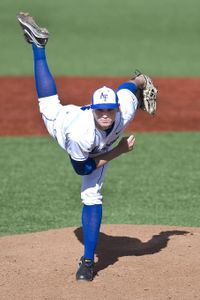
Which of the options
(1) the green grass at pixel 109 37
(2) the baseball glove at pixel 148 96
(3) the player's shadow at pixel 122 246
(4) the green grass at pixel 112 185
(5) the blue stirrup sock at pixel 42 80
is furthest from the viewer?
(1) the green grass at pixel 109 37

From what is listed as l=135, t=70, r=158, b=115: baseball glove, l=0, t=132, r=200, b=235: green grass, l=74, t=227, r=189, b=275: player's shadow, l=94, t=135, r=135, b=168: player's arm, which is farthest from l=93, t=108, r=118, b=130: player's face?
l=0, t=132, r=200, b=235: green grass

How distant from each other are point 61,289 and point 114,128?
1.21 meters

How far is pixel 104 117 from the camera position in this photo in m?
5.72

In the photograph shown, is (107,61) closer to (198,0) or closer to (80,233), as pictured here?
(198,0)

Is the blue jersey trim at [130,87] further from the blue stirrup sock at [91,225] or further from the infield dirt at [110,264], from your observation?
the infield dirt at [110,264]

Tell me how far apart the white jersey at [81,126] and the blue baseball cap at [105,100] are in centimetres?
15

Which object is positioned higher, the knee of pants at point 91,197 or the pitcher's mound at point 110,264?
the knee of pants at point 91,197

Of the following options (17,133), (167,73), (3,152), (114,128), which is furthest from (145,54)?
(114,128)

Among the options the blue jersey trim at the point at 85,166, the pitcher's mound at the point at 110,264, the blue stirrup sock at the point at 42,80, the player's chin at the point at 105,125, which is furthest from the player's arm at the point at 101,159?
the pitcher's mound at the point at 110,264

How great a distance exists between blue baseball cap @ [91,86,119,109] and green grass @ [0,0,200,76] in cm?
1232

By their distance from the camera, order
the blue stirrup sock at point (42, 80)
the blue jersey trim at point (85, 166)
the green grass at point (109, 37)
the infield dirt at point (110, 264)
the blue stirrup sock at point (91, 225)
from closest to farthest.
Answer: the infield dirt at point (110, 264), the blue jersey trim at point (85, 166), the blue stirrup sock at point (91, 225), the blue stirrup sock at point (42, 80), the green grass at point (109, 37)

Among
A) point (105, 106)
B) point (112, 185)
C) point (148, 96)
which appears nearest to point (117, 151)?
point (105, 106)

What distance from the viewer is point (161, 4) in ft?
90.5

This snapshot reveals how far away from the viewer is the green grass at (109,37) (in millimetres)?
19422
